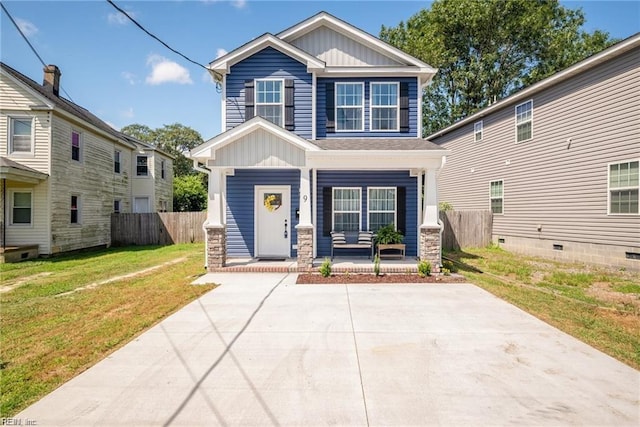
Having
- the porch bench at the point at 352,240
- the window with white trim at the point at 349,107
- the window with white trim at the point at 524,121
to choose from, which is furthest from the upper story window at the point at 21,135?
the window with white trim at the point at 524,121

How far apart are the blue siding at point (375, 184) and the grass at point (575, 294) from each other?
187 centimetres

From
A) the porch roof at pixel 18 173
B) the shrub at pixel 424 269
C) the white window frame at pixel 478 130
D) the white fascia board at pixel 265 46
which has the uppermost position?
the white fascia board at pixel 265 46

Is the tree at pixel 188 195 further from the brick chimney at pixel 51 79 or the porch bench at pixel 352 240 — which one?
the porch bench at pixel 352 240

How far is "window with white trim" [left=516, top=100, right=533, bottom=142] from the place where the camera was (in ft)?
40.0

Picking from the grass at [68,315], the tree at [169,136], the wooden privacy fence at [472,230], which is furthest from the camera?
the tree at [169,136]

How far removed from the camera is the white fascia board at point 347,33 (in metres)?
10.2

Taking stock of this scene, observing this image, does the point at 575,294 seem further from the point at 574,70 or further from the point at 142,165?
the point at 142,165

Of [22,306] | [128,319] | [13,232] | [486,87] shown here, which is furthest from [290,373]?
[486,87]

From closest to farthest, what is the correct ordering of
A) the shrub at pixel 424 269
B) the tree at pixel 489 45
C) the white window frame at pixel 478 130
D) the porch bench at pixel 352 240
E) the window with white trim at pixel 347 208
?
the shrub at pixel 424 269 < the porch bench at pixel 352 240 < the window with white trim at pixel 347 208 < the white window frame at pixel 478 130 < the tree at pixel 489 45

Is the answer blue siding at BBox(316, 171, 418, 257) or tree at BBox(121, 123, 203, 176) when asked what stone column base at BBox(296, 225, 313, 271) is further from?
tree at BBox(121, 123, 203, 176)

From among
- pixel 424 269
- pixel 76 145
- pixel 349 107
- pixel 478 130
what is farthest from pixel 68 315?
pixel 478 130

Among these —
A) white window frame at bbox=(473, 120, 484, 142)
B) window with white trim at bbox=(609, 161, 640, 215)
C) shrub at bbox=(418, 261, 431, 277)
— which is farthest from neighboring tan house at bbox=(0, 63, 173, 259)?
window with white trim at bbox=(609, 161, 640, 215)

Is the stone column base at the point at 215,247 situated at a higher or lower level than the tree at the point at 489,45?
lower

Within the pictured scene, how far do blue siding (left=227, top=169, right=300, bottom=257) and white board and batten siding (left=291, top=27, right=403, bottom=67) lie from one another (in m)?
4.11
